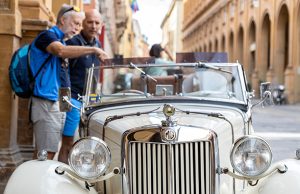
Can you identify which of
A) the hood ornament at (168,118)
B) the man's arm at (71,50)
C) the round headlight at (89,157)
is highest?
the man's arm at (71,50)

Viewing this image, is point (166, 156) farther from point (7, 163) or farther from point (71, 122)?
point (7, 163)

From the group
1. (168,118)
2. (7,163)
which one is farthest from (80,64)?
(168,118)

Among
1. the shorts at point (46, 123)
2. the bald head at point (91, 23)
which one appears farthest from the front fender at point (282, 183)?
the bald head at point (91, 23)

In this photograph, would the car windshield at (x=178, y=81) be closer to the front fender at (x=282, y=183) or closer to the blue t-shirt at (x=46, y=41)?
the blue t-shirt at (x=46, y=41)

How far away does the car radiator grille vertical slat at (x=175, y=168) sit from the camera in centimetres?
342

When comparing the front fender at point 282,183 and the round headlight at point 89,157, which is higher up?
the round headlight at point 89,157

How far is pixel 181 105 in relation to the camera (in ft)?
13.8

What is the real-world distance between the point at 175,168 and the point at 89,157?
61cm

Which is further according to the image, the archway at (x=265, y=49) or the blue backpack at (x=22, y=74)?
the archway at (x=265, y=49)

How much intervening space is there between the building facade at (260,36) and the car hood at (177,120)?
87.2 ft

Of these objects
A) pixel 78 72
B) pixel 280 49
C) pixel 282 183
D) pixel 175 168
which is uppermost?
pixel 280 49

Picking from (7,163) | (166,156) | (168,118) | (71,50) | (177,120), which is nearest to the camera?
(166,156)

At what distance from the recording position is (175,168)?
342 centimetres

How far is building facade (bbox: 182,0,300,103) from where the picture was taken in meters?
30.0
